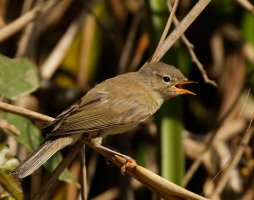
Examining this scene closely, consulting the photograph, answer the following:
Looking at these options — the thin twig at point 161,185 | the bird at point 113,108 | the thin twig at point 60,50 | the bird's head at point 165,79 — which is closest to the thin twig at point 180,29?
the bird at point 113,108

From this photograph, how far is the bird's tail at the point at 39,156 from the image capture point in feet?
8.61

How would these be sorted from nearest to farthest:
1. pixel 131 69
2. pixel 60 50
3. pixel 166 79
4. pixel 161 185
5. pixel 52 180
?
1. pixel 161 185
2. pixel 52 180
3. pixel 166 79
4. pixel 60 50
5. pixel 131 69

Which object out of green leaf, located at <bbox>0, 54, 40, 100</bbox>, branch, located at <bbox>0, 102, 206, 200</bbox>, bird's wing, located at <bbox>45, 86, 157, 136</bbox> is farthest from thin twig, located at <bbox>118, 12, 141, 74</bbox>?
branch, located at <bbox>0, 102, 206, 200</bbox>

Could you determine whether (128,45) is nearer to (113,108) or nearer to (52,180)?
(113,108)

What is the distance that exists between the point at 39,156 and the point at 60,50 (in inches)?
81.1

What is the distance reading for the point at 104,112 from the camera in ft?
10.9

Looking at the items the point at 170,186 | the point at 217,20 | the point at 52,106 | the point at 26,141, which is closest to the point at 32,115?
the point at 26,141

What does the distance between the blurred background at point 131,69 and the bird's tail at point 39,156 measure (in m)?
1.21

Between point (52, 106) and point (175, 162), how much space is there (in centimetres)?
174

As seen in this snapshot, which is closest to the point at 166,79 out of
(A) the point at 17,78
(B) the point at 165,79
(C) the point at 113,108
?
(B) the point at 165,79

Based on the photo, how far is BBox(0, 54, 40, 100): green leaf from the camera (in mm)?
2879

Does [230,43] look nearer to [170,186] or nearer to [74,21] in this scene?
[74,21]

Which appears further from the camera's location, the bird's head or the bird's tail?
the bird's head

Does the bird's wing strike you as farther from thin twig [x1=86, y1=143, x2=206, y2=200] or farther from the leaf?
thin twig [x1=86, y1=143, x2=206, y2=200]
